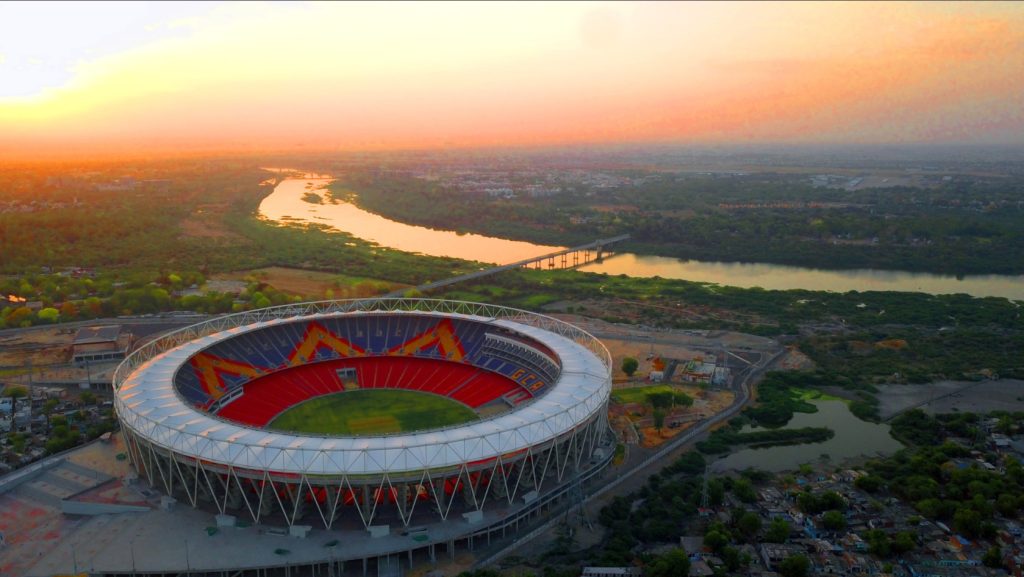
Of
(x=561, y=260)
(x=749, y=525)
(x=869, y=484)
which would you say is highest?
(x=749, y=525)

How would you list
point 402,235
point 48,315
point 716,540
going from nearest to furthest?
point 716,540, point 48,315, point 402,235

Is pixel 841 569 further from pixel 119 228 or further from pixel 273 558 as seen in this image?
pixel 119 228

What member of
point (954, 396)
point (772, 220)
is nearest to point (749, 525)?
point (954, 396)

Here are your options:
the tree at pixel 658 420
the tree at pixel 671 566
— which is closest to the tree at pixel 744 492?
the tree at pixel 671 566

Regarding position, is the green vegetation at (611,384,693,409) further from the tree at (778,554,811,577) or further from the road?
the tree at (778,554,811,577)

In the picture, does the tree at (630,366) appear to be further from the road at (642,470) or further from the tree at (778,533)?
the tree at (778,533)

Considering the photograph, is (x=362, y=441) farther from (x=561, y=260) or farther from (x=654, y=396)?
(x=561, y=260)
